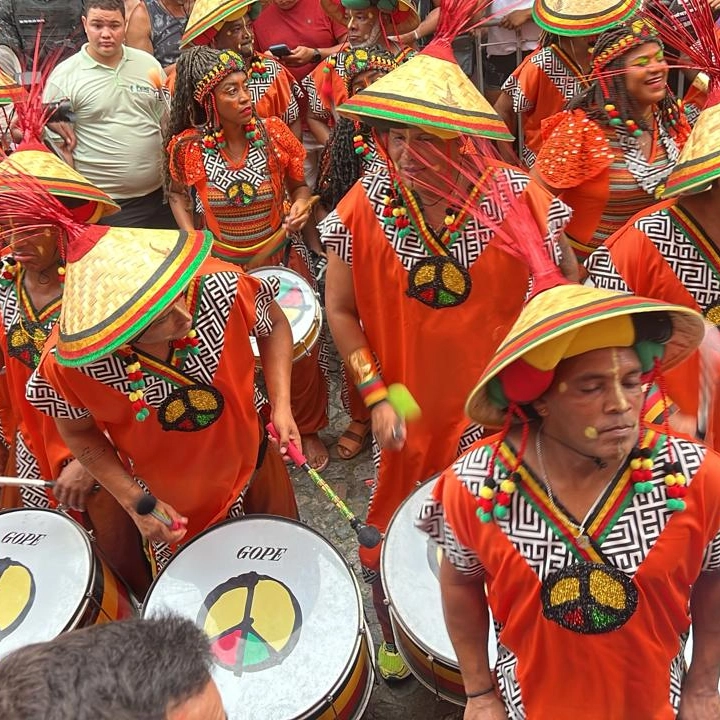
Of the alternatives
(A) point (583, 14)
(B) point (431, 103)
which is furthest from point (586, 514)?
(A) point (583, 14)

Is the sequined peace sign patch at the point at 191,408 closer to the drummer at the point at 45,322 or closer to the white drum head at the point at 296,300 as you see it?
the drummer at the point at 45,322

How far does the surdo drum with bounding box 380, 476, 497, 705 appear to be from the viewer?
214 centimetres

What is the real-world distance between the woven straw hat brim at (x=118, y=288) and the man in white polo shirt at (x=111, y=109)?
115 inches

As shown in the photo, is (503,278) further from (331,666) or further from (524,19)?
(524,19)

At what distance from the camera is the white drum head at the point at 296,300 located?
3701 millimetres

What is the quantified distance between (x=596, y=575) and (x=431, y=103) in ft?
4.46

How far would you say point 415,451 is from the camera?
2.68 m

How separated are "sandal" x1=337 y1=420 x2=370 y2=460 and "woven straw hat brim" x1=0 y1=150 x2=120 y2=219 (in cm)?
197

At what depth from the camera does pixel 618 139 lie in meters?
3.36

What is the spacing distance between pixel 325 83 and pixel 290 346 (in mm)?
2361

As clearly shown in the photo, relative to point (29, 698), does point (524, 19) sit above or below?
above

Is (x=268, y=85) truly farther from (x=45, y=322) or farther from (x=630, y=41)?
(x=45, y=322)

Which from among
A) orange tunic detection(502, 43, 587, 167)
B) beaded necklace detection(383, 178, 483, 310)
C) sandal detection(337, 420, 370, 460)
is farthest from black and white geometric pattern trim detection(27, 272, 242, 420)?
orange tunic detection(502, 43, 587, 167)

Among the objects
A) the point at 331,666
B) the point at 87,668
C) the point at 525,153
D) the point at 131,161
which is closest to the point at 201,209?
the point at 131,161
